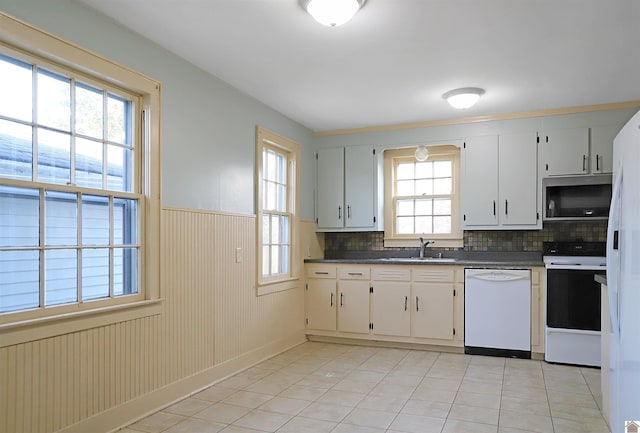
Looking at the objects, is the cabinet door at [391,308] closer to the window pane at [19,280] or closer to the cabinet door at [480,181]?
Result: the cabinet door at [480,181]

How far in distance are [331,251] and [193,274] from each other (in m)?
2.54

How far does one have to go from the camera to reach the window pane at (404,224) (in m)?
5.48

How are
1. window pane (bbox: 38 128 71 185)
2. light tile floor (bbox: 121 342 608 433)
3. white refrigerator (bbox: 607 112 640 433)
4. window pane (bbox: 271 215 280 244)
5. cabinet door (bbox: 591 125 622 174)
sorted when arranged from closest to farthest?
white refrigerator (bbox: 607 112 640 433)
window pane (bbox: 38 128 71 185)
light tile floor (bbox: 121 342 608 433)
cabinet door (bbox: 591 125 622 174)
window pane (bbox: 271 215 280 244)

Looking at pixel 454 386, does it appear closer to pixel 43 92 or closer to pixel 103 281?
pixel 103 281

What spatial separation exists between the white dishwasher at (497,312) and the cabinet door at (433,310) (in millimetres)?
162

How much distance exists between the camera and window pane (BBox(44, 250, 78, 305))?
94.7 inches

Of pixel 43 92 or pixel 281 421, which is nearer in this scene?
pixel 43 92

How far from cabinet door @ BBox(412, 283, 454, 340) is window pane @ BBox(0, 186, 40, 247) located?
3.45 meters

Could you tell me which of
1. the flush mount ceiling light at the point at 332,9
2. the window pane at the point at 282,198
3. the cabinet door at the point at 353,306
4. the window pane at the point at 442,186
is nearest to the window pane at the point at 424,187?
the window pane at the point at 442,186

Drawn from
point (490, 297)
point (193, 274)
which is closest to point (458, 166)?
point (490, 297)

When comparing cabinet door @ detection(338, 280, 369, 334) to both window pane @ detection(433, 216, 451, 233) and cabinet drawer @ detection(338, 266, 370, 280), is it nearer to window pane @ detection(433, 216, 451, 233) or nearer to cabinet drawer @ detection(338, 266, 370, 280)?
cabinet drawer @ detection(338, 266, 370, 280)

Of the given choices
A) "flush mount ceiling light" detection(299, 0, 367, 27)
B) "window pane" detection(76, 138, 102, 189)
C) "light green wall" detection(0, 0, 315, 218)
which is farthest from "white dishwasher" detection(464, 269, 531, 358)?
"window pane" detection(76, 138, 102, 189)

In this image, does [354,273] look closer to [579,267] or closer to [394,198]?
[394,198]

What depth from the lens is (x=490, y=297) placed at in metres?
4.47
